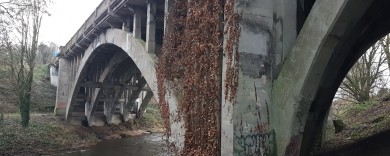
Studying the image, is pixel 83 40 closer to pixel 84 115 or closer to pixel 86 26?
pixel 86 26

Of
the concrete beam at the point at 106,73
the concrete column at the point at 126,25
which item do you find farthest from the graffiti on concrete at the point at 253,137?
the concrete beam at the point at 106,73

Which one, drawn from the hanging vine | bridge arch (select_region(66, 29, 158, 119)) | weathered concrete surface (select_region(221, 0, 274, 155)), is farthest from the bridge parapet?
weathered concrete surface (select_region(221, 0, 274, 155))

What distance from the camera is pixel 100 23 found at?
14.6 m

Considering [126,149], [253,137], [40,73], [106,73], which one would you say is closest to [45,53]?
[40,73]

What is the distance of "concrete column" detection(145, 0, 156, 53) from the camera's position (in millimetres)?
10078

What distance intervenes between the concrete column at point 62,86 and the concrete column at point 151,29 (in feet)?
52.4

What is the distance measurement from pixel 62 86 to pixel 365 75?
19.5m

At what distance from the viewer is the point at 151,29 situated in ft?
33.3

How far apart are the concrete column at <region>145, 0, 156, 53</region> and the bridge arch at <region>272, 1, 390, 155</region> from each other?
5.13 metres

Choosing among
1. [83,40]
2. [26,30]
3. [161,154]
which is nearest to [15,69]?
[26,30]

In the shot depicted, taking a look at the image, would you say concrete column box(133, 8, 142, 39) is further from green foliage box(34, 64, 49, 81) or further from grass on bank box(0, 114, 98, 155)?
green foliage box(34, 64, 49, 81)

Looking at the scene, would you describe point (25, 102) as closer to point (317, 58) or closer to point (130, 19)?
point (130, 19)

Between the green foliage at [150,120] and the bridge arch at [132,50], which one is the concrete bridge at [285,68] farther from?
the green foliage at [150,120]

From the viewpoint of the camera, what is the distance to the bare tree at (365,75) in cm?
1517
